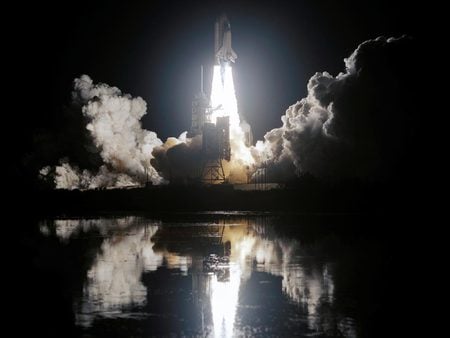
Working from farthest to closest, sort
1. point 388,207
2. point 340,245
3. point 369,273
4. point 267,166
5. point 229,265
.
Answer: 1. point 267,166
2. point 388,207
3. point 340,245
4. point 229,265
5. point 369,273

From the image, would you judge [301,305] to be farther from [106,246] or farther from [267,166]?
[267,166]

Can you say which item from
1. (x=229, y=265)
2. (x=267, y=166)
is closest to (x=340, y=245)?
(x=229, y=265)

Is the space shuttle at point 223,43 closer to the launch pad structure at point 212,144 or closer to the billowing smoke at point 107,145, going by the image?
the launch pad structure at point 212,144

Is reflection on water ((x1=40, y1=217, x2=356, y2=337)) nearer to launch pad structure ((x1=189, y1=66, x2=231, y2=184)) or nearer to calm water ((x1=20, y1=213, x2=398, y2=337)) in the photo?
calm water ((x1=20, y1=213, x2=398, y2=337))

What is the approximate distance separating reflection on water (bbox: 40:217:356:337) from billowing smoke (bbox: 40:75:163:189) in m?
37.4

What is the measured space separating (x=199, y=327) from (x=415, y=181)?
140 feet

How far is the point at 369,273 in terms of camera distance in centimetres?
2211

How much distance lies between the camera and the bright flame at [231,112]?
6962 centimetres

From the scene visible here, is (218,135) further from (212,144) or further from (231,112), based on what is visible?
(231,112)

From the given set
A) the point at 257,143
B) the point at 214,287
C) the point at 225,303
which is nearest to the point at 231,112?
the point at 257,143

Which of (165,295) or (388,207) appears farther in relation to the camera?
(388,207)

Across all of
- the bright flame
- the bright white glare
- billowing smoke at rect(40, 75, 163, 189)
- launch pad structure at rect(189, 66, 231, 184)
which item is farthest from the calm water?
billowing smoke at rect(40, 75, 163, 189)

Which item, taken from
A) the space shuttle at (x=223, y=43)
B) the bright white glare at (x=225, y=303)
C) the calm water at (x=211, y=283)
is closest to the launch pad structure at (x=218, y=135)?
the space shuttle at (x=223, y=43)

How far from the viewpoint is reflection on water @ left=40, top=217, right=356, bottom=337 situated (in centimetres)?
1582
